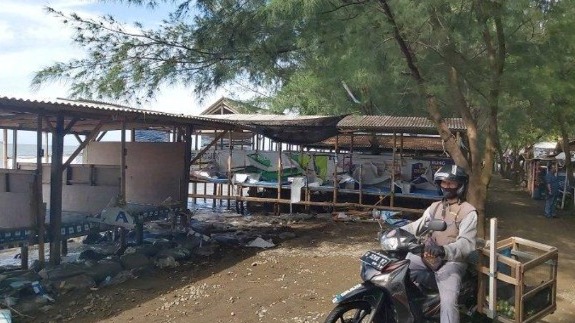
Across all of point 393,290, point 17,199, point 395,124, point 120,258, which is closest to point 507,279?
point 393,290

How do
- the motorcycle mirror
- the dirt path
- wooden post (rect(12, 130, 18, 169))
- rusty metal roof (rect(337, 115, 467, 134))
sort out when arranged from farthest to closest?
rusty metal roof (rect(337, 115, 467, 134)), wooden post (rect(12, 130, 18, 169)), the dirt path, the motorcycle mirror

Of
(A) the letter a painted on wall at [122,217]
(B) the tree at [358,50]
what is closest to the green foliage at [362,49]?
(B) the tree at [358,50]

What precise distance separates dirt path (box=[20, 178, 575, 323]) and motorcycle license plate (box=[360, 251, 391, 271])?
175 centimetres

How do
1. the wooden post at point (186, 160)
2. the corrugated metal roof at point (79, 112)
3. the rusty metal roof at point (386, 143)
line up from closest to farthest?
the corrugated metal roof at point (79, 112) < the wooden post at point (186, 160) < the rusty metal roof at point (386, 143)

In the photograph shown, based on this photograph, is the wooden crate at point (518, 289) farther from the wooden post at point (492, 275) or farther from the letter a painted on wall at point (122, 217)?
the letter a painted on wall at point (122, 217)

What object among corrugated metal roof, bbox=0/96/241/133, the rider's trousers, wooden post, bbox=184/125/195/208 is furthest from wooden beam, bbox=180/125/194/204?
the rider's trousers

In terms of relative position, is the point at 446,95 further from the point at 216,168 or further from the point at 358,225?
the point at 216,168

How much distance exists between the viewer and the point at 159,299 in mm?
5859

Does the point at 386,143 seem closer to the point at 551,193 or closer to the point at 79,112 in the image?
the point at 551,193

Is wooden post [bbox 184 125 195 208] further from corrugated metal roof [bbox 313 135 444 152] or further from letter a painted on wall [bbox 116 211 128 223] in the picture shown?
corrugated metal roof [bbox 313 135 444 152]

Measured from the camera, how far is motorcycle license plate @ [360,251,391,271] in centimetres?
351

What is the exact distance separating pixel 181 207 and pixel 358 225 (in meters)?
4.33

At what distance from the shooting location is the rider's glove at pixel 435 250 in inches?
136

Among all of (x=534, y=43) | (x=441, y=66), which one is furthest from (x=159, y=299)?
(x=534, y=43)
